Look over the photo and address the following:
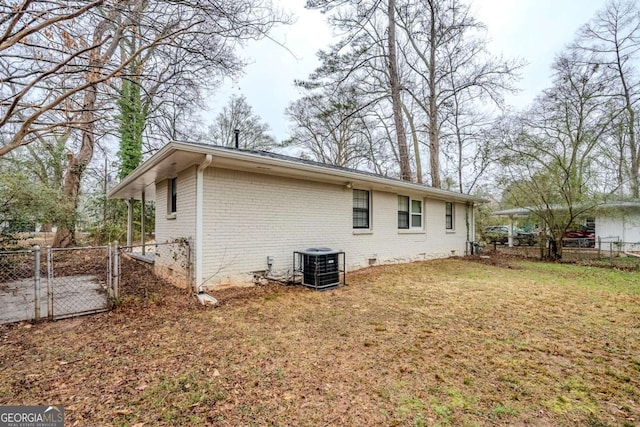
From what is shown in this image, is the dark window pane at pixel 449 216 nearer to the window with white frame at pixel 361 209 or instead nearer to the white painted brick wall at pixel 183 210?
the window with white frame at pixel 361 209

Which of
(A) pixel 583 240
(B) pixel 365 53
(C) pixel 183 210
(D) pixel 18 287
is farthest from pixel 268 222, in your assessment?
(A) pixel 583 240

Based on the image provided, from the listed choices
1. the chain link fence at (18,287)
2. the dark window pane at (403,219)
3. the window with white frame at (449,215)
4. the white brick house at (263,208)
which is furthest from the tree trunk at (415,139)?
the chain link fence at (18,287)

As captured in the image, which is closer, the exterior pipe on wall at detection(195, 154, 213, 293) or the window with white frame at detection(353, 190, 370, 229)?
the exterior pipe on wall at detection(195, 154, 213, 293)

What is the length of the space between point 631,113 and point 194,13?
1809 centimetres

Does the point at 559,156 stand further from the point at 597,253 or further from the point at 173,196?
the point at 173,196

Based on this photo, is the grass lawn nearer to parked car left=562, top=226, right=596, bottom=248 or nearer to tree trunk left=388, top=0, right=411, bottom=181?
tree trunk left=388, top=0, right=411, bottom=181

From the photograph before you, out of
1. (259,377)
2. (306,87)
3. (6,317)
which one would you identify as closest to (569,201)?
(306,87)

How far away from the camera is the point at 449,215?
12258 millimetres

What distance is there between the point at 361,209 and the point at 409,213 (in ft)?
8.16

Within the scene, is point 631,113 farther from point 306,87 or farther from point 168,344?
point 168,344

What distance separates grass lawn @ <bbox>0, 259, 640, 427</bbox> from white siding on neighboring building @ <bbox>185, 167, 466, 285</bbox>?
3.07ft

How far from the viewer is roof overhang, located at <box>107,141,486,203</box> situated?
4952mm

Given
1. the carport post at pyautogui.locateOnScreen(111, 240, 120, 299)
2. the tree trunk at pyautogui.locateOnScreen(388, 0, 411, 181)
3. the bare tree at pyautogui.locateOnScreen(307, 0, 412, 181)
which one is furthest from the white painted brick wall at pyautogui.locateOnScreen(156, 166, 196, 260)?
the tree trunk at pyautogui.locateOnScreen(388, 0, 411, 181)

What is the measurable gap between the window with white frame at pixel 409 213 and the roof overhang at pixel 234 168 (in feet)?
1.90
